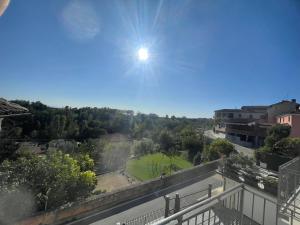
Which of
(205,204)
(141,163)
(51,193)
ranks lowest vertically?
(141,163)

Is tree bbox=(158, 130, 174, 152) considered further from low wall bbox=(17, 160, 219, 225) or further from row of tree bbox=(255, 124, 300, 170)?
low wall bbox=(17, 160, 219, 225)

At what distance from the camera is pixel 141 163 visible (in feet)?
92.2

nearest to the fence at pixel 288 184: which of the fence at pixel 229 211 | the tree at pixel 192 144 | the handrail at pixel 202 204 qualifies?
the fence at pixel 229 211

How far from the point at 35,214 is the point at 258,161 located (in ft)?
55.0

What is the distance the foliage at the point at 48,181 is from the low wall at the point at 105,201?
1.38m

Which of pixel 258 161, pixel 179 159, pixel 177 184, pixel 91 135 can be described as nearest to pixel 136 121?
pixel 91 135

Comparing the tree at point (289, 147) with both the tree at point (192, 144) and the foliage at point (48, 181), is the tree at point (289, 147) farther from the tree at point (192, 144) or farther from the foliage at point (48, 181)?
the foliage at point (48, 181)

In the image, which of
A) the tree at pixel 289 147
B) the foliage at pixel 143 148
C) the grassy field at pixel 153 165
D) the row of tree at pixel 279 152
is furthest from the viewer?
the foliage at pixel 143 148

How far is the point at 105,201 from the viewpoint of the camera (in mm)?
9070

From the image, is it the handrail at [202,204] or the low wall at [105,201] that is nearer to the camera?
the handrail at [202,204]

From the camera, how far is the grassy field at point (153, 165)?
75.9 feet

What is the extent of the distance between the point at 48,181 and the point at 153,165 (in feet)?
57.3

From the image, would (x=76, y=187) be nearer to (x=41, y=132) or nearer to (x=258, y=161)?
(x=258, y=161)

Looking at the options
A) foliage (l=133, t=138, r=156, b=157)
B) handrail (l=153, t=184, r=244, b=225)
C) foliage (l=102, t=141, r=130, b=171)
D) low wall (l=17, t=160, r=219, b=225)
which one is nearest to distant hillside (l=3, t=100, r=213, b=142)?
foliage (l=133, t=138, r=156, b=157)
